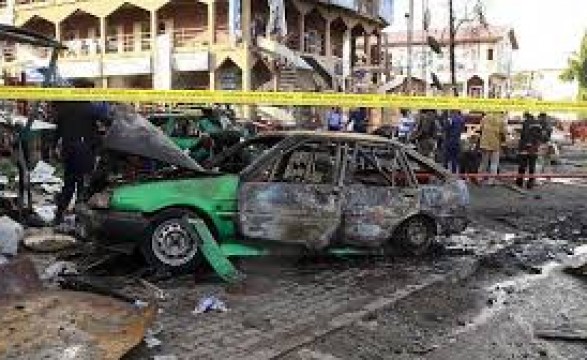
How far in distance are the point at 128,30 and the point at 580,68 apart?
3872cm

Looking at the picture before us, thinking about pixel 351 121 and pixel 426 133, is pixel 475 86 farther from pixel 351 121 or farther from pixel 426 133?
pixel 426 133

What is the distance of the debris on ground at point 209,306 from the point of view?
678 cm

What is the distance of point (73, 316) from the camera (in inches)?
223

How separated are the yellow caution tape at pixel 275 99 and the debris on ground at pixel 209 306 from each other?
285 centimetres

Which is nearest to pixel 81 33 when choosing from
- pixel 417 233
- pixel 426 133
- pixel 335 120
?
→ pixel 335 120

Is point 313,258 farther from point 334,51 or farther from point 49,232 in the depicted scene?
point 334,51

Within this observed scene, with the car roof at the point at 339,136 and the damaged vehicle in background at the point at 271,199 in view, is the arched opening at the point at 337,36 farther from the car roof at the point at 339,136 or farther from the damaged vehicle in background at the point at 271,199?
the damaged vehicle in background at the point at 271,199

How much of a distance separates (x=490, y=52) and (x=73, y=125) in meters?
76.8

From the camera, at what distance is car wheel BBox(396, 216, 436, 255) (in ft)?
29.8

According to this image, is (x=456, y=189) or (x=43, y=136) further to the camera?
(x=43, y=136)

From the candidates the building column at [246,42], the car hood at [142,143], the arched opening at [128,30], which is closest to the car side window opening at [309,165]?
the car hood at [142,143]

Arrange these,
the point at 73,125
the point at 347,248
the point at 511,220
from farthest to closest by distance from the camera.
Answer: the point at 511,220, the point at 73,125, the point at 347,248

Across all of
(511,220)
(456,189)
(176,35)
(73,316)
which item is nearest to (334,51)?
(176,35)

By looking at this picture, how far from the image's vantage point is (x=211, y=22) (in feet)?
126
